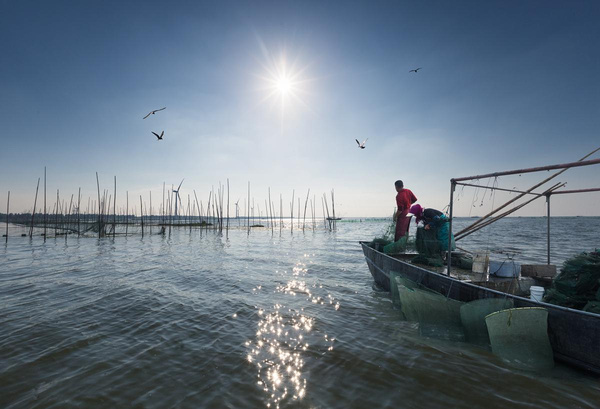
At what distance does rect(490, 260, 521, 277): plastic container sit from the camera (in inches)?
274

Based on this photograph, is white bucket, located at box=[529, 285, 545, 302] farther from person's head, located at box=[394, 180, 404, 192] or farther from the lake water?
person's head, located at box=[394, 180, 404, 192]

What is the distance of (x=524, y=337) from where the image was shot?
421 centimetres

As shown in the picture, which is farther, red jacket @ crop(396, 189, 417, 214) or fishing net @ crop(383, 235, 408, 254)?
red jacket @ crop(396, 189, 417, 214)

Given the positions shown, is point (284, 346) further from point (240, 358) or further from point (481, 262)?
point (481, 262)

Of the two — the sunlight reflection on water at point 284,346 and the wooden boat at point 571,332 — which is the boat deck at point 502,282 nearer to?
the wooden boat at point 571,332

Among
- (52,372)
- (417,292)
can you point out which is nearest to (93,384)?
(52,372)

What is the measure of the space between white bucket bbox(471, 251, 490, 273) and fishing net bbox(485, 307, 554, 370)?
329 cm

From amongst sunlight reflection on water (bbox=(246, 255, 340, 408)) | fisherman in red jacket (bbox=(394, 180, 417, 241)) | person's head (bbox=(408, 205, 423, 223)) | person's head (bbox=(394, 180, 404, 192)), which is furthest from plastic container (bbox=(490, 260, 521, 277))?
sunlight reflection on water (bbox=(246, 255, 340, 408))

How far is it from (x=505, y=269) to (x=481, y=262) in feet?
1.87

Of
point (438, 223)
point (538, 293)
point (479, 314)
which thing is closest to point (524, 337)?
point (479, 314)

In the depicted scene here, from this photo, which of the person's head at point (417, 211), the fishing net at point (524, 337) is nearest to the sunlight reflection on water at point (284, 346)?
the fishing net at point (524, 337)

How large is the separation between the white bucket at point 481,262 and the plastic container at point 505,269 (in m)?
0.30

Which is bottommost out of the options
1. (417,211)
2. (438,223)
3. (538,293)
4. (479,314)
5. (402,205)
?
(479,314)

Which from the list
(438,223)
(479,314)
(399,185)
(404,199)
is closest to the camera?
(479,314)
